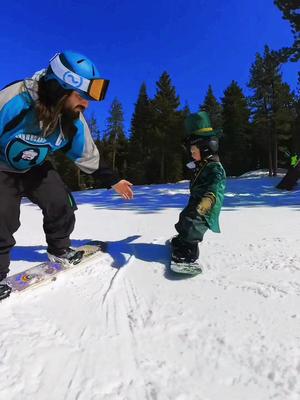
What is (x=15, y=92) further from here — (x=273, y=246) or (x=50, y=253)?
(x=273, y=246)

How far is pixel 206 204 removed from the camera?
10.2ft

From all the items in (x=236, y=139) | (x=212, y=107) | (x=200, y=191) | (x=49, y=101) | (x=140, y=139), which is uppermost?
(x=212, y=107)

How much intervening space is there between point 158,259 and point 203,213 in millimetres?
629

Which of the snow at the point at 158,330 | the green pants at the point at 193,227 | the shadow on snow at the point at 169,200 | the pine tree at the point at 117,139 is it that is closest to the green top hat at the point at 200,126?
the green pants at the point at 193,227

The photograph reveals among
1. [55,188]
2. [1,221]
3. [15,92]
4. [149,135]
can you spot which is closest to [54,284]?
[1,221]

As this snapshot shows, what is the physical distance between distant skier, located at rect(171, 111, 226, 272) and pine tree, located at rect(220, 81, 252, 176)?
38.7m

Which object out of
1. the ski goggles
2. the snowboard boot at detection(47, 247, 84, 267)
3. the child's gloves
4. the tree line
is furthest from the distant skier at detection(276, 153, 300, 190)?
the tree line

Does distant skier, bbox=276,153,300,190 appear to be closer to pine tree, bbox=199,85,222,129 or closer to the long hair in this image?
the long hair

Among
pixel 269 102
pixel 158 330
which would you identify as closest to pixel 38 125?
pixel 158 330

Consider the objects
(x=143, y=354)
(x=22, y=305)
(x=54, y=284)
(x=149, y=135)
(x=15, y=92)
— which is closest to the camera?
(x=143, y=354)

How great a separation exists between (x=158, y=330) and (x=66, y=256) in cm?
150

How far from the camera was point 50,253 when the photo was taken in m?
3.35

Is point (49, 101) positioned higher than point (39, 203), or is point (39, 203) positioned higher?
point (49, 101)

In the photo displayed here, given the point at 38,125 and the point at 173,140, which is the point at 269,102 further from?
the point at 38,125
